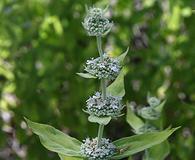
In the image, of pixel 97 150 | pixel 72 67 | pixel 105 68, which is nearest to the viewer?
pixel 105 68

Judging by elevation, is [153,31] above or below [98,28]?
above

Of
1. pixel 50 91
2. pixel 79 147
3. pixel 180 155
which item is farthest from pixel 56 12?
pixel 79 147

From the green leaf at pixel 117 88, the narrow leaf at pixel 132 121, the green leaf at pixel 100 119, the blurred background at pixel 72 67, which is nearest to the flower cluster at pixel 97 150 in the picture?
the green leaf at pixel 100 119

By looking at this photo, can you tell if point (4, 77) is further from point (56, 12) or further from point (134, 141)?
point (134, 141)

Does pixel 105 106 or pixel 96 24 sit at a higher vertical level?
pixel 96 24

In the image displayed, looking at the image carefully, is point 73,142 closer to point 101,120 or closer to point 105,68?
point 101,120

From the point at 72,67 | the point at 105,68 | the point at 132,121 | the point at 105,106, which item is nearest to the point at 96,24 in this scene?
the point at 105,68

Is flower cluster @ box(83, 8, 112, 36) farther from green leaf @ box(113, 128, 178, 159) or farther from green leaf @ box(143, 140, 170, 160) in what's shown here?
green leaf @ box(143, 140, 170, 160)
